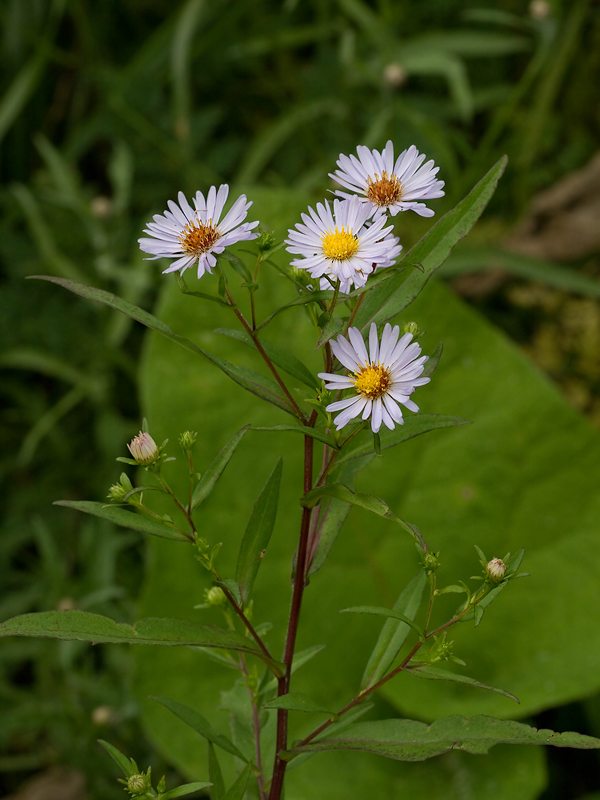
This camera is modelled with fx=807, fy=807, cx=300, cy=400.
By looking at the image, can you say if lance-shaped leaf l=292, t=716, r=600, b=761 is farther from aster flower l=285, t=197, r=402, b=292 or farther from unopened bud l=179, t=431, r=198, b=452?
aster flower l=285, t=197, r=402, b=292

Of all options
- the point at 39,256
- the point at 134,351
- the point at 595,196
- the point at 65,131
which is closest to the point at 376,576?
the point at 134,351

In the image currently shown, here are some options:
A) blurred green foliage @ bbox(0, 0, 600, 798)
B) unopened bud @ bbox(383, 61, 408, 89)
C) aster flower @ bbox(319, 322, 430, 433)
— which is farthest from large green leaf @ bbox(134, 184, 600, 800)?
aster flower @ bbox(319, 322, 430, 433)

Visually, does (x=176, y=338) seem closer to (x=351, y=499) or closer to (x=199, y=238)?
(x=199, y=238)

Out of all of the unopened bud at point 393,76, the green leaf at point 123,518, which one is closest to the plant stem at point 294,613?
the green leaf at point 123,518

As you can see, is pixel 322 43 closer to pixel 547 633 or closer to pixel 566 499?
pixel 566 499

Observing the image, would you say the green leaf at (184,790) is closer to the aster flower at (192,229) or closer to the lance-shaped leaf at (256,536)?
the lance-shaped leaf at (256,536)
